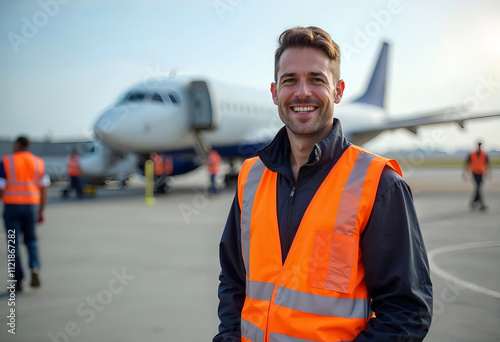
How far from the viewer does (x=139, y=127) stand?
12539mm

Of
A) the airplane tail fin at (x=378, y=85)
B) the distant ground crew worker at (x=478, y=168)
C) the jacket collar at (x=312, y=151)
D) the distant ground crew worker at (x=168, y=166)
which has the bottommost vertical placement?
the distant ground crew worker at (x=168, y=166)

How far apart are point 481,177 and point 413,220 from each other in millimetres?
10620

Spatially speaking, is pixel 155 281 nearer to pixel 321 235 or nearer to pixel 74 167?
pixel 321 235

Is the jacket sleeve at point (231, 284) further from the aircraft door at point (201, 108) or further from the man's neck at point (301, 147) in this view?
the aircraft door at point (201, 108)

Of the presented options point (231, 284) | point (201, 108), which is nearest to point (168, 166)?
point (201, 108)

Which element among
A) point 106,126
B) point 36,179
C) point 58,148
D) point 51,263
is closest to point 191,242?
point 51,263

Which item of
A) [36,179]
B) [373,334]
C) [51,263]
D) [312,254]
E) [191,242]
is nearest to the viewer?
[373,334]

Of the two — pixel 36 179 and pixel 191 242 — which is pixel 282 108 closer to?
pixel 36 179

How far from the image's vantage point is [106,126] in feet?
39.7

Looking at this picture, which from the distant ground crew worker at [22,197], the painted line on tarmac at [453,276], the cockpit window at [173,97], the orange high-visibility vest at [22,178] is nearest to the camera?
the painted line on tarmac at [453,276]

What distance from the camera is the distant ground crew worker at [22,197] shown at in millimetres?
4742

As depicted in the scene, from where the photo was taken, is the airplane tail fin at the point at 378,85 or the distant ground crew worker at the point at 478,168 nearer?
the distant ground crew worker at the point at 478,168

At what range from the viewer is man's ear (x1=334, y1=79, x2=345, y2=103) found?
1743 millimetres

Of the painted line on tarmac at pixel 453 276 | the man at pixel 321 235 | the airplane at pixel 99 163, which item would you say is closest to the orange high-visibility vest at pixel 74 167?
the airplane at pixel 99 163
